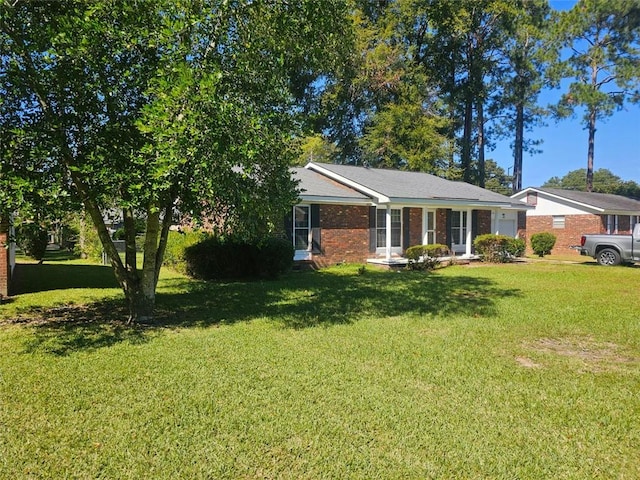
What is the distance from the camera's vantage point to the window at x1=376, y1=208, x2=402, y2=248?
1902 cm

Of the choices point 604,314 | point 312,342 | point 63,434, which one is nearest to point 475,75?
point 604,314

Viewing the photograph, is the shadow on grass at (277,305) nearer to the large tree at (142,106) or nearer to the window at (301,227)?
the large tree at (142,106)

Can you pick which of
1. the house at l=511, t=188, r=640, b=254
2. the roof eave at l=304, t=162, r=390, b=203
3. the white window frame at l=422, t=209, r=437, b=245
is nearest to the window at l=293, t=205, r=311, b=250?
the roof eave at l=304, t=162, r=390, b=203

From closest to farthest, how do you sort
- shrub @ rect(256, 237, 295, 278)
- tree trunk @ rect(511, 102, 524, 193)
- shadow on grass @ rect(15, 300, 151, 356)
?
shadow on grass @ rect(15, 300, 151, 356) → shrub @ rect(256, 237, 295, 278) → tree trunk @ rect(511, 102, 524, 193)

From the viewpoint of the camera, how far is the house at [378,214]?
54.7 ft

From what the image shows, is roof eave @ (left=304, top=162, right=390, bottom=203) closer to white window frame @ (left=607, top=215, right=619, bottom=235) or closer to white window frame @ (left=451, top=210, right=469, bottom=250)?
white window frame @ (left=451, top=210, right=469, bottom=250)

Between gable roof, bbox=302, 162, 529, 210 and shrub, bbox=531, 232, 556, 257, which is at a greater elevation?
gable roof, bbox=302, 162, 529, 210

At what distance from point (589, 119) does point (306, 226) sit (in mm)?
31344

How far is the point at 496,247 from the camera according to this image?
20.2 m

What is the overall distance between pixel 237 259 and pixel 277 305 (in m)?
4.84

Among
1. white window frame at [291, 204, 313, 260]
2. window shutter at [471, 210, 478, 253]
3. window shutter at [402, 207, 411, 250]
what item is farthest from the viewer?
window shutter at [471, 210, 478, 253]

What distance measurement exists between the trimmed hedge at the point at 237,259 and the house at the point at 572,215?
17521mm

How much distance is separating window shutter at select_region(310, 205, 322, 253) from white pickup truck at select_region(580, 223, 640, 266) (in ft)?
37.7

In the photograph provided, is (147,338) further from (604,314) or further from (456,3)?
(456,3)
